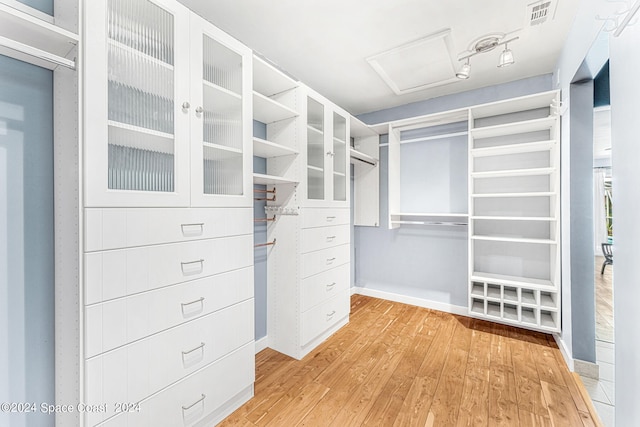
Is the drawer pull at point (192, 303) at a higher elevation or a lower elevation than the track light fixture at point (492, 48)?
lower

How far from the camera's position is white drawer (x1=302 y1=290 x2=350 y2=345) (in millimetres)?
2386

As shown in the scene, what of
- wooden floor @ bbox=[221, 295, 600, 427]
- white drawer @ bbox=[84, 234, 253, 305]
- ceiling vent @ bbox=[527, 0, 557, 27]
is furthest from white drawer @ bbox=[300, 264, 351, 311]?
ceiling vent @ bbox=[527, 0, 557, 27]

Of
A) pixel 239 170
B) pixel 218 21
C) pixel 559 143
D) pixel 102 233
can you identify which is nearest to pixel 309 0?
pixel 218 21

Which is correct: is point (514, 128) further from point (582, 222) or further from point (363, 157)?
point (363, 157)

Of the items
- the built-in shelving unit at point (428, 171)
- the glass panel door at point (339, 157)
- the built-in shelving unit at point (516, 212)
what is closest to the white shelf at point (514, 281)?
the built-in shelving unit at point (516, 212)

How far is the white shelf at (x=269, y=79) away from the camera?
1.96m

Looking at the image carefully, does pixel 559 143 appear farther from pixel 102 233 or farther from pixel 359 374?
pixel 102 233

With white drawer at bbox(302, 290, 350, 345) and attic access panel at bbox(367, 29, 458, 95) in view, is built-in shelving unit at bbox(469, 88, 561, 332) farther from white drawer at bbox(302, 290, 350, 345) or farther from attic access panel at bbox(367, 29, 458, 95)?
white drawer at bbox(302, 290, 350, 345)

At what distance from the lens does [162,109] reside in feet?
4.49

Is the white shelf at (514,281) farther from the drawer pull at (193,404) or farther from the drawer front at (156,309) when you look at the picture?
the drawer pull at (193,404)

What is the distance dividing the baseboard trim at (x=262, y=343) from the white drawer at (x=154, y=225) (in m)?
1.24

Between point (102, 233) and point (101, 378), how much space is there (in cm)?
60

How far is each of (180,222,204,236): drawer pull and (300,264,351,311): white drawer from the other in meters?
1.10

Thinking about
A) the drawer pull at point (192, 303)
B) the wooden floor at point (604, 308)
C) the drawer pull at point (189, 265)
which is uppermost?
the drawer pull at point (189, 265)
